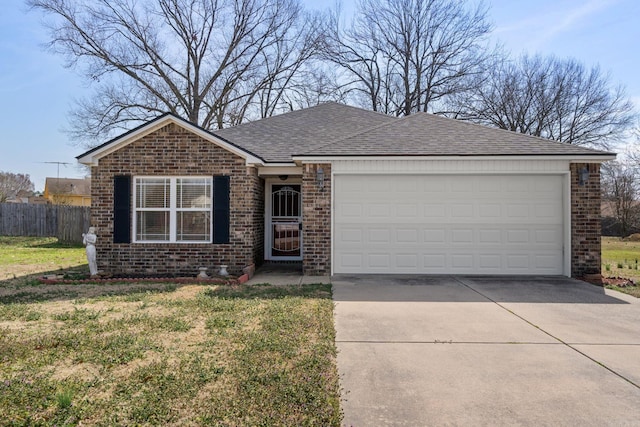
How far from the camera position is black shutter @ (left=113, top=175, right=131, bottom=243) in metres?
9.29

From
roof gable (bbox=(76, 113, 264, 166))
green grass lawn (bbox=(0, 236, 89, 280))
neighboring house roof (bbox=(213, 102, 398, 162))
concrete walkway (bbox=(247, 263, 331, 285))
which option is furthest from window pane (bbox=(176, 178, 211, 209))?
green grass lawn (bbox=(0, 236, 89, 280))

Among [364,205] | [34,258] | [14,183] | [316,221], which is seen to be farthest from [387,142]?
[14,183]

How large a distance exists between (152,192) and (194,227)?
1295 mm

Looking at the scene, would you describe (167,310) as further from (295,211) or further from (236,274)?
(295,211)

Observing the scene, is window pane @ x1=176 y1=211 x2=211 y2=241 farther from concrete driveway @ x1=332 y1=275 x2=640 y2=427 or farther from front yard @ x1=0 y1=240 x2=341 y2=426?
concrete driveway @ x1=332 y1=275 x2=640 y2=427

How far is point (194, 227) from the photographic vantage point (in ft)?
30.9

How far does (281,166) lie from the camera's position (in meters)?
9.91

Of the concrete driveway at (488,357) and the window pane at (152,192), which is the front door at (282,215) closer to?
the window pane at (152,192)

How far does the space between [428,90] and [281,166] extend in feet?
58.7

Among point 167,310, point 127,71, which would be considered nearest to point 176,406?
point 167,310

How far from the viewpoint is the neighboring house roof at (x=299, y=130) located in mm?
10727

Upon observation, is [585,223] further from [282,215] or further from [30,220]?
[30,220]

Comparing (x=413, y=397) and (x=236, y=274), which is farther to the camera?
(x=236, y=274)

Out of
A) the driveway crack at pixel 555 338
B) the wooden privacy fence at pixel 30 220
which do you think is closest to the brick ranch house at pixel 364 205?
the driveway crack at pixel 555 338
